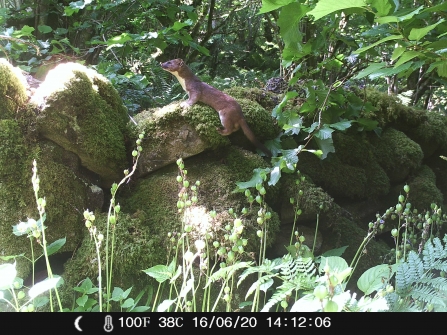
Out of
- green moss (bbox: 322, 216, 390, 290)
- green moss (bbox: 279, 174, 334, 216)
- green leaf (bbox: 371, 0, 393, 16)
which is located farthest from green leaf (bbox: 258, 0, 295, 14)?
green moss (bbox: 322, 216, 390, 290)

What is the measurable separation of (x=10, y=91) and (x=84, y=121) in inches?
21.4

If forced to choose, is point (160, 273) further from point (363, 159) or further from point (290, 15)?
point (363, 159)

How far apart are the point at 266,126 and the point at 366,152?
128 centimetres

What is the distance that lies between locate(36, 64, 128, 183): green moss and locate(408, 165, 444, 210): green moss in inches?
124

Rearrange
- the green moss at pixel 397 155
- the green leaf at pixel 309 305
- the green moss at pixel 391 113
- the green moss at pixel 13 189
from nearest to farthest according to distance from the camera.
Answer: the green leaf at pixel 309 305 < the green moss at pixel 13 189 < the green moss at pixel 397 155 < the green moss at pixel 391 113

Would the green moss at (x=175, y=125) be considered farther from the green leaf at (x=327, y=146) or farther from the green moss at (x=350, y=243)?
the green moss at (x=350, y=243)

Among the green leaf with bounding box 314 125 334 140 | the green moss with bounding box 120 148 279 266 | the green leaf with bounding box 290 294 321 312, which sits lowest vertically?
the green moss with bounding box 120 148 279 266

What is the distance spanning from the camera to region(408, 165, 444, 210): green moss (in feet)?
13.0

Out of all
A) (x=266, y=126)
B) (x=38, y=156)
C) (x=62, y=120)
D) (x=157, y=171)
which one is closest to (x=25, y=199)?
(x=38, y=156)

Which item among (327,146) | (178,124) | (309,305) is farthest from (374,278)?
(178,124)

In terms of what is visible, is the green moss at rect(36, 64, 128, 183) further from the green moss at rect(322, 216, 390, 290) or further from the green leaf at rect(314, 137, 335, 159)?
the green moss at rect(322, 216, 390, 290)

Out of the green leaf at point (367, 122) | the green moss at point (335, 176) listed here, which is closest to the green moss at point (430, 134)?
the green leaf at point (367, 122)

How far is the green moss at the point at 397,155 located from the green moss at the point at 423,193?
0.17 meters

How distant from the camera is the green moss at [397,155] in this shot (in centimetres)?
411
